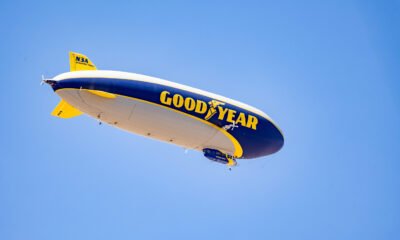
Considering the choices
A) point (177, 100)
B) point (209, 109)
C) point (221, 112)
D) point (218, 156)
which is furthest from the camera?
point (218, 156)

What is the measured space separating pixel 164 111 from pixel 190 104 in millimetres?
2131

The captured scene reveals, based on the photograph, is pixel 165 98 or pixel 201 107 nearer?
pixel 165 98

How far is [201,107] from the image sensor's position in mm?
41656

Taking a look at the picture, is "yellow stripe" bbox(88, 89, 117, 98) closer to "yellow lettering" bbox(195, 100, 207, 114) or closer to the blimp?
the blimp

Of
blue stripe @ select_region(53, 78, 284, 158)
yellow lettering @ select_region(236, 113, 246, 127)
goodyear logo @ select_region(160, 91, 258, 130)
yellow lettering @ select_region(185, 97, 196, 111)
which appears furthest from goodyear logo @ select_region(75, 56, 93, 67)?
yellow lettering @ select_region(236, 113, 246, 127)

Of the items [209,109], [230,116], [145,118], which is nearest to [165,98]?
[145,118]

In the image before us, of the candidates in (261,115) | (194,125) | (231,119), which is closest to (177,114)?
(194,125)

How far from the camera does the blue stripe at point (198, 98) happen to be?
38.5 meters

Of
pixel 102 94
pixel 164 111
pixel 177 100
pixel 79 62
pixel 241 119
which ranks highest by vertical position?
pixel 79 62

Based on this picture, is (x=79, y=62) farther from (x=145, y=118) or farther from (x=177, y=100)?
(x=177, y=100)

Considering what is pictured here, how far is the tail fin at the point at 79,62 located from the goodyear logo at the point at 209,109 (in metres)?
6.44

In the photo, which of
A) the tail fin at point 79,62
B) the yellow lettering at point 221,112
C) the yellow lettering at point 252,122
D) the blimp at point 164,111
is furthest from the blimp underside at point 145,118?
the tail fin at point 79,62

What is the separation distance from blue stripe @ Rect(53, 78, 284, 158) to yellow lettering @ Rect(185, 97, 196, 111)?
0.23m

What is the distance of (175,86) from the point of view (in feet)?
135
